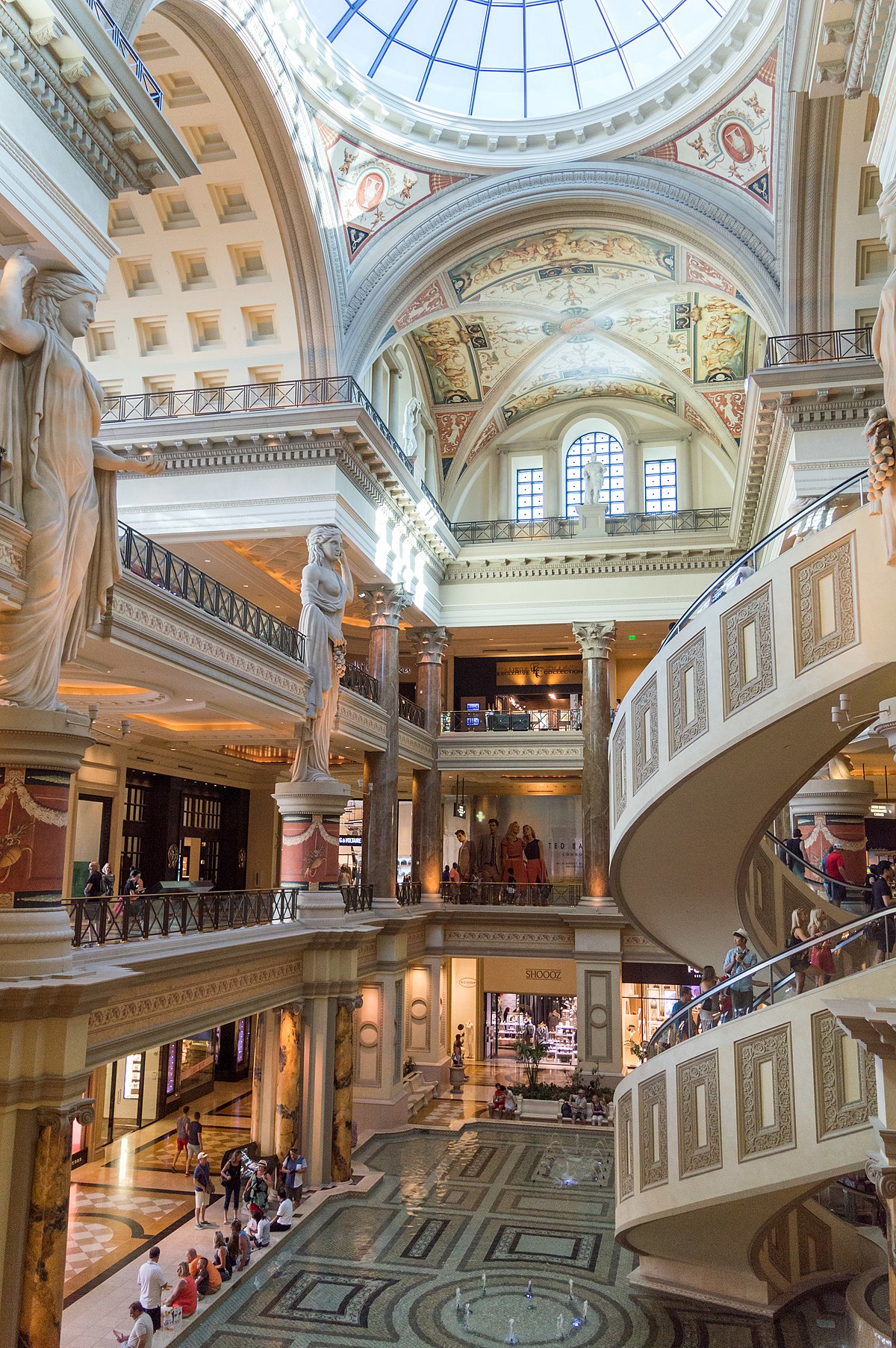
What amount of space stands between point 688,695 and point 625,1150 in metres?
4.60

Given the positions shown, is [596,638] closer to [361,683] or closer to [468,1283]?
[361,683]

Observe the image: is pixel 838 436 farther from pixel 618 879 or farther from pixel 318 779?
pixel 318 779

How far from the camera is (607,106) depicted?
632 inches

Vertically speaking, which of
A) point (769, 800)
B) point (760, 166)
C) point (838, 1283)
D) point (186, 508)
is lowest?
point (838, 1283)

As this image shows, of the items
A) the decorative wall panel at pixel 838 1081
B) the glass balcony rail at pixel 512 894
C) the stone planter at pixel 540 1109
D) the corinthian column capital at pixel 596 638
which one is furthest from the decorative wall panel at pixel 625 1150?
the corinthian column capital at pixel 596 638

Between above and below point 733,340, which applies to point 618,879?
below

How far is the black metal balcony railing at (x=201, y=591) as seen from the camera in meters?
10.8

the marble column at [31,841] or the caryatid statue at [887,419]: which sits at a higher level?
the caryatid statue at [887,419]

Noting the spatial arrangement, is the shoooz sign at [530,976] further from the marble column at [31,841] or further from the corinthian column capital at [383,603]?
the marble column at [31,841]

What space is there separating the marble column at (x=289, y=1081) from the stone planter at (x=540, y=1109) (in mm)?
5818

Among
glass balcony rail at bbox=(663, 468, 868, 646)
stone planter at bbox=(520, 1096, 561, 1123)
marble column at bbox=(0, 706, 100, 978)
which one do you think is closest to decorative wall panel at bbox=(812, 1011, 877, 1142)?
glass balcony rail at bbox=(663, 468, 868, 646)

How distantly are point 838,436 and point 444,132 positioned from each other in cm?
830

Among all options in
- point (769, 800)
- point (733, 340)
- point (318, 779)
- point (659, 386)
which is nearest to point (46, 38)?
point (769, 800)

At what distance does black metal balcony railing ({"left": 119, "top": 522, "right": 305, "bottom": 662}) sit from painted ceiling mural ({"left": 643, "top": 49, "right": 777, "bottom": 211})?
30.8ft
